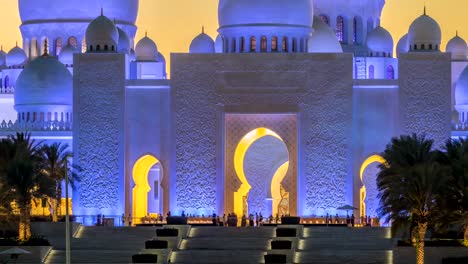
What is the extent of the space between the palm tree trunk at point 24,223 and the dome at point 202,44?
14.1m

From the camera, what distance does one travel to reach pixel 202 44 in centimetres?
5106

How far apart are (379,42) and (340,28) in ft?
5.90

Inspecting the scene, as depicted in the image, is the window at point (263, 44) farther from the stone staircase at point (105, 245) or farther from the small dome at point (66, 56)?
the small dome at point (66, 56)

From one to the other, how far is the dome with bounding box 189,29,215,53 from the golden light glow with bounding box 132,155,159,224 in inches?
239

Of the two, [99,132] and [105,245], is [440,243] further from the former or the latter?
[99,132]

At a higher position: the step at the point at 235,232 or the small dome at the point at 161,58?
the small dome at the point at 161,58

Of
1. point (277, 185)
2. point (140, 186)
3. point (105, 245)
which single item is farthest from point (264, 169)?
point (105, 245)

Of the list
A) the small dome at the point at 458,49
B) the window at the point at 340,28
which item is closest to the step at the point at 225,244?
the window at the point at 340,28

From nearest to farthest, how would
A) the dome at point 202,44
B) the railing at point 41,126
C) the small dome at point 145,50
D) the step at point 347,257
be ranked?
the step at point 347,257 → the railing at point 41,126 → the dome at point 202,44 → the small dome at point 145,50

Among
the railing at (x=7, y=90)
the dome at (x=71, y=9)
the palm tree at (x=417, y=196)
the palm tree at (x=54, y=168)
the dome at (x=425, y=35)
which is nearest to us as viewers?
the palm tree at (x=417, y=196)

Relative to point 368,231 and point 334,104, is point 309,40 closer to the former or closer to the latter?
point 334,104

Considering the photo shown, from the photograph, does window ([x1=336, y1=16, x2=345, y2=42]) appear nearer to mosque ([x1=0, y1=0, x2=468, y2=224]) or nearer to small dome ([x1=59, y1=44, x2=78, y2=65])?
mosque ([x1=0, y1=0, x2=468, y2=224])

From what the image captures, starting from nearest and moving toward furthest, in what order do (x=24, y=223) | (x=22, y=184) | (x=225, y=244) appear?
1. (x=24, y=223)
2. (x=22, y=184)
3. (x=225, y=244)

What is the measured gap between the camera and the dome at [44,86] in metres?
48.7
